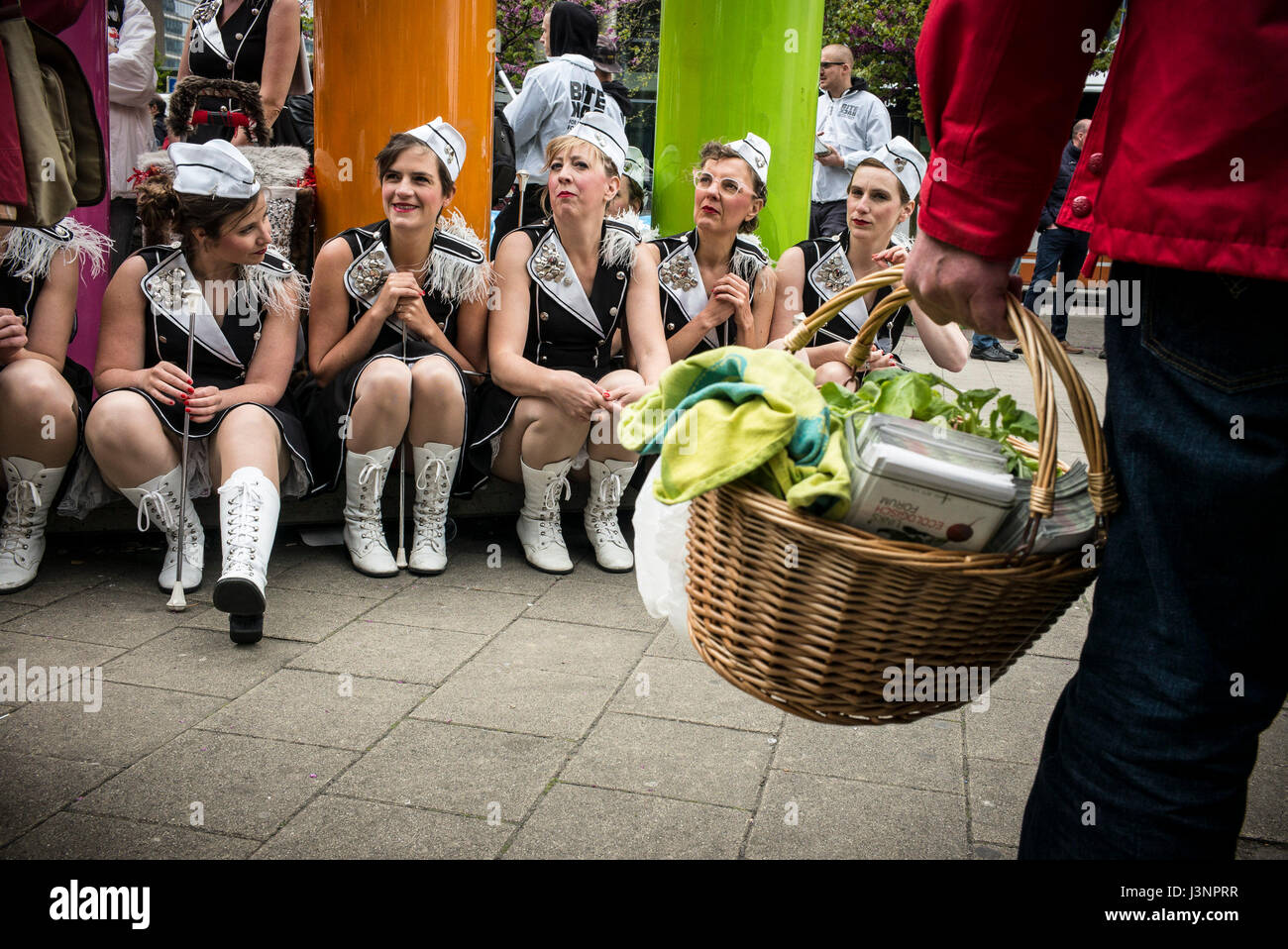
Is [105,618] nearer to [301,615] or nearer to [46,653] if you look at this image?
[46,653]

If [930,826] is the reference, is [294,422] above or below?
above

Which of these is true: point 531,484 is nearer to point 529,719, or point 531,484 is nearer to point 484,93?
point 529,719

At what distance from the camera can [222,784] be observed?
2.33m

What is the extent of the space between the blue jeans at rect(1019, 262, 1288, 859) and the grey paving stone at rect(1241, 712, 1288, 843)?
1134 millimetres

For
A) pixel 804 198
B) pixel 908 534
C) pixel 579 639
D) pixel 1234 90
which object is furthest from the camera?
pixel 804 198

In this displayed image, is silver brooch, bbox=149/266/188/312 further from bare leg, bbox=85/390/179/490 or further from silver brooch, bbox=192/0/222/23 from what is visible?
silver brooch, bbox=192/0/222/23

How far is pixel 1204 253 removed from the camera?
114 centimetres

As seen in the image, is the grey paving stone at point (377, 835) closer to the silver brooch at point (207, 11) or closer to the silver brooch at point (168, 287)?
the silver brooch at point (168, 287)

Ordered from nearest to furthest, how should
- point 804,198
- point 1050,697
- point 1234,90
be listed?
point 1234,90, point 1050,697, point 804,198

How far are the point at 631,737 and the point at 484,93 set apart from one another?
295cm

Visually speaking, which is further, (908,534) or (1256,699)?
(908,534)

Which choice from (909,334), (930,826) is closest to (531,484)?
(930,826)

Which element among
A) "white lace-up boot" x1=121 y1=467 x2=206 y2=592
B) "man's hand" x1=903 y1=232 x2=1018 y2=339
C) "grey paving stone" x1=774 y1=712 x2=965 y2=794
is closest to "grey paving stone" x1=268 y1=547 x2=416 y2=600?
"white lace-up boot" x1=121 y1=467 x2=206 y2=592

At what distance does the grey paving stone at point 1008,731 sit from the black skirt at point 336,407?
6.29 ft
